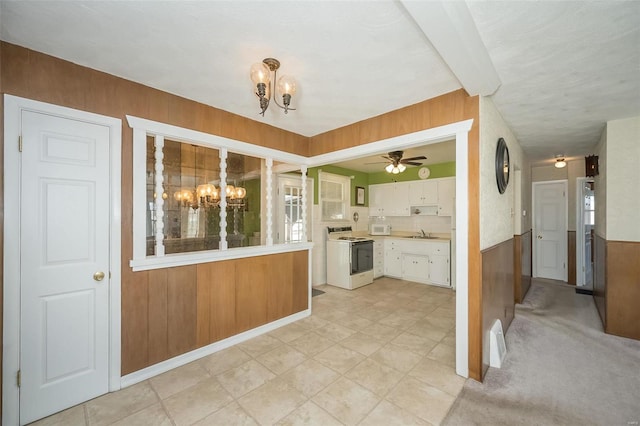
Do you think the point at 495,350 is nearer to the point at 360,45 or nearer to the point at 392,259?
the point at 360,45

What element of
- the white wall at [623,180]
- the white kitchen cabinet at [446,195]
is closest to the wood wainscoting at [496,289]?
the white wall at [623,180]

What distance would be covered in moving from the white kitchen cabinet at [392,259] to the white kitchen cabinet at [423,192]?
101 centimetres

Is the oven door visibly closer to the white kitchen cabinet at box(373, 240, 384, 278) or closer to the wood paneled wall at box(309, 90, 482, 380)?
the white kitchen cabinet at box(373, 240, 384, 278)

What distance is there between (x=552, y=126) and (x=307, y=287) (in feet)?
12.2

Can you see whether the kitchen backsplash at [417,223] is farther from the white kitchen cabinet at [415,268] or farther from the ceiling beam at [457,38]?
the ceiling beam at [457,38]

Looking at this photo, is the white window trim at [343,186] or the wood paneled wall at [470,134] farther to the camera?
the white window trim at [343,186]

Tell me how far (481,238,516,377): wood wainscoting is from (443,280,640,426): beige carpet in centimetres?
22

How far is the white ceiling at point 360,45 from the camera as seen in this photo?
56.1 inches

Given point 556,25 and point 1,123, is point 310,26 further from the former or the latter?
point 1,123

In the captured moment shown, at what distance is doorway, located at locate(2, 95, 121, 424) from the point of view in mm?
1714

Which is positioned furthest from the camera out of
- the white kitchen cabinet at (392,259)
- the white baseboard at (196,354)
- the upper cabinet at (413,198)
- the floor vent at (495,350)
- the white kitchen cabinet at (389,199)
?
the white kitchen cabinet at (389,199)

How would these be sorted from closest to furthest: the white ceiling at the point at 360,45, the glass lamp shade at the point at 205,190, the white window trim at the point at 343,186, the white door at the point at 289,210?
the white ceiling at the point at 360,45
the glass lamp shade at the point at 205,190
the white door at the point at 289,210
the white window trim at the point at 343,186

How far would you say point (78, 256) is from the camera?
196 centimetres

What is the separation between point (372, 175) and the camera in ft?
22.0
